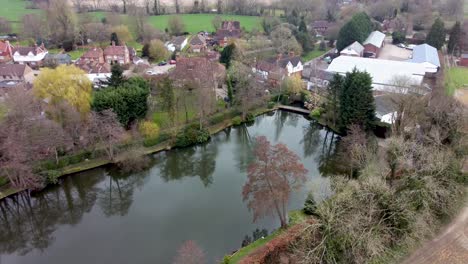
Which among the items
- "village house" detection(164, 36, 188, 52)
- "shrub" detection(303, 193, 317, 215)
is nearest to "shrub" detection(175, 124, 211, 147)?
"shrub" detection(303, 193, 317, 215)

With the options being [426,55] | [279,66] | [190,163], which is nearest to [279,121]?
[279,66]

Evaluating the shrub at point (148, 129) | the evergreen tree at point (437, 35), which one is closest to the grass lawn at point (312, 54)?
the evergreen tree at point (437, 35)

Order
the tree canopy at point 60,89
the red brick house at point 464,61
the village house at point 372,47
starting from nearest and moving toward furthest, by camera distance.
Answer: the tree canopy at point 60,89
the red brick house at point 464,61
the village house at point 372,47

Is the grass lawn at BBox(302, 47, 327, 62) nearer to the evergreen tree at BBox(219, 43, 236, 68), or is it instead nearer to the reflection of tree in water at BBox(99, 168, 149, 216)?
the evergreen tree at BBox(219, 43, 236, 68)

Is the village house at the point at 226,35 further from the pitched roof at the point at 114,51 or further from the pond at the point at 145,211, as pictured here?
the pond at the point at 145,211

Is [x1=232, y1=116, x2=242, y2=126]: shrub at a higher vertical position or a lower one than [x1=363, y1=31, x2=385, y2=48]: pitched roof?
lower
